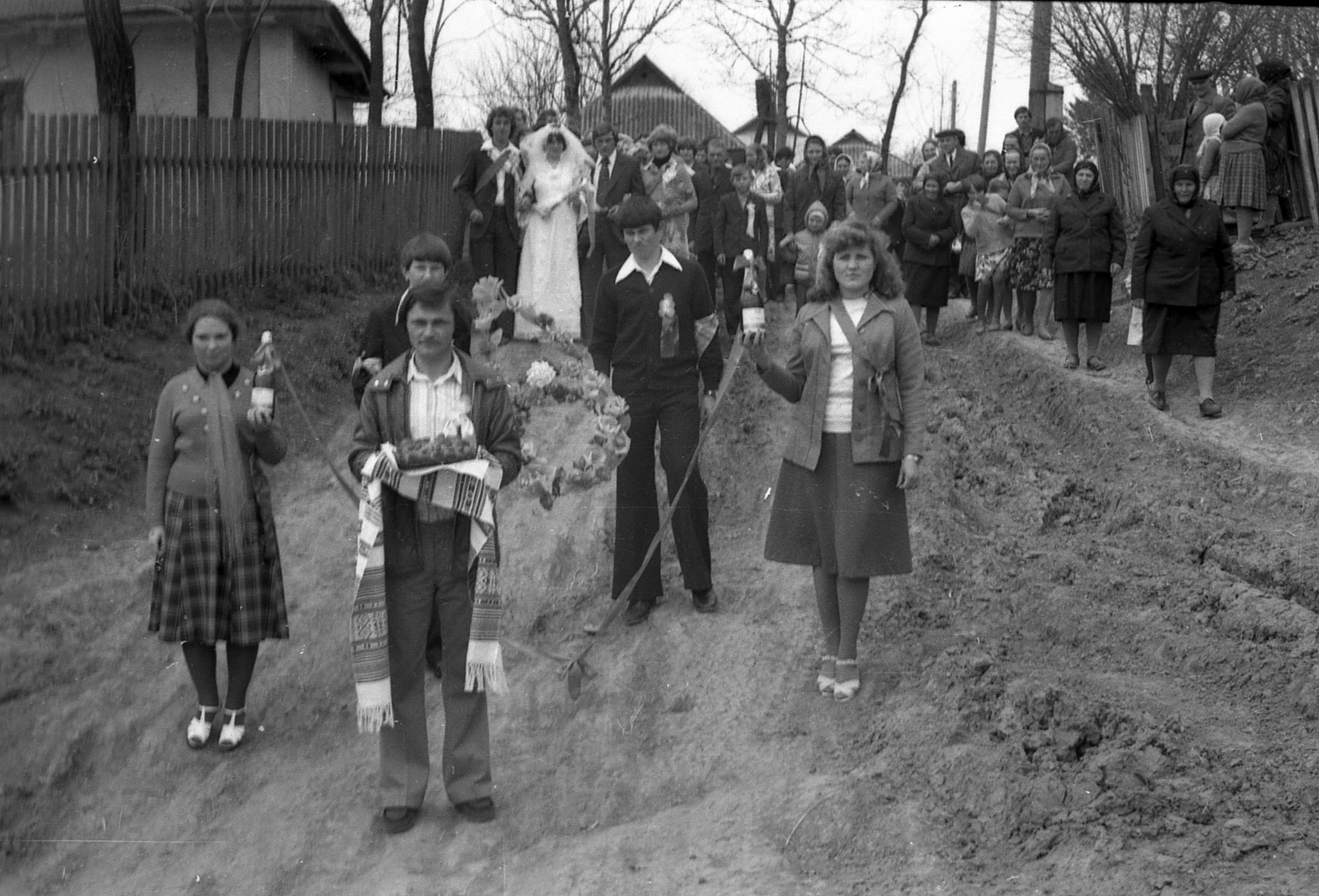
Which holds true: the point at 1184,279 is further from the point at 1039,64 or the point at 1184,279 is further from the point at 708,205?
the point at 708,205

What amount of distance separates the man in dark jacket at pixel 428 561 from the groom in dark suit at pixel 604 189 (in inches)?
262

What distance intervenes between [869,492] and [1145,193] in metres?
11.1

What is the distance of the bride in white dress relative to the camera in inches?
473

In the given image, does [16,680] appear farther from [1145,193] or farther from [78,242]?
[1145,193]

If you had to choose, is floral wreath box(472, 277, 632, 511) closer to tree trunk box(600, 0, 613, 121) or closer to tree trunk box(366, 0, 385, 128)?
tree trunk box(366, 0, 385, 128)

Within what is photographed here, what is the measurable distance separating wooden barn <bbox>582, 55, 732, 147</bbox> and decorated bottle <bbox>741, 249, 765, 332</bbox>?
2885cm

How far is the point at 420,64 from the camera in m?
15.5

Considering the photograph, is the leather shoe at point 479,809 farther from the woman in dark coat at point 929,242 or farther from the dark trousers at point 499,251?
the woman in dark coat at point 929,242

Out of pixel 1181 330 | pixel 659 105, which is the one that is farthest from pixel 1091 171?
pixel 659 105

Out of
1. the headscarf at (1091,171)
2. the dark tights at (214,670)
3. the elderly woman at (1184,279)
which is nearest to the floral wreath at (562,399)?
the dark tights at (214,670)

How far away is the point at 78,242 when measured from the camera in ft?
34.4

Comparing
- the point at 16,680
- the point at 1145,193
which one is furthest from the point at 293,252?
the point at 1145,193

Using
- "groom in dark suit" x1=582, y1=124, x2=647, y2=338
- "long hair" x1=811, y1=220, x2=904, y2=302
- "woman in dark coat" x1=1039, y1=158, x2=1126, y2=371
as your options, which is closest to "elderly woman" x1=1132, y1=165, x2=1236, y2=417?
"woman in dark coat" x1=1039, y1=158, x2=1126, y2=371

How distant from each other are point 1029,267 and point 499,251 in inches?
207
